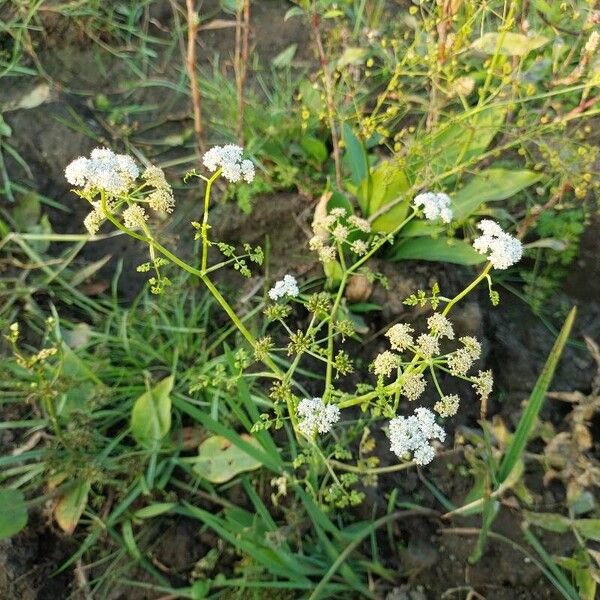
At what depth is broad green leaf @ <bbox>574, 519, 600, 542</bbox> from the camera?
1437 mm

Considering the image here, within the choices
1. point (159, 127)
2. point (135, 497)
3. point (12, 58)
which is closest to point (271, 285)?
point (135, 497)

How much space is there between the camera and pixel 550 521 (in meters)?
1.48

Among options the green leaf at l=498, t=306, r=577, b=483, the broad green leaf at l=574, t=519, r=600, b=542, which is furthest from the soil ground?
the green leaf at l=498, t=306, r=577, b=483

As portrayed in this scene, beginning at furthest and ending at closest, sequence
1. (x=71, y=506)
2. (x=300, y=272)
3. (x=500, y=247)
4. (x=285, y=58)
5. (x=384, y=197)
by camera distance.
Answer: (x=285, y=58) < (x=300, y=272) < (x=384, y=197) < (x=71, y=506) < (x=500, y=247)

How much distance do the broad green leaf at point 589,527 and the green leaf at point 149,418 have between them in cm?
103

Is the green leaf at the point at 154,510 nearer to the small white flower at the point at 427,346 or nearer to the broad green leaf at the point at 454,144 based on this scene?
the small white flower at the point at 427,346

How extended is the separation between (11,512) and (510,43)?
161cm

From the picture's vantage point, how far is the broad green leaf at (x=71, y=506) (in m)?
1.62

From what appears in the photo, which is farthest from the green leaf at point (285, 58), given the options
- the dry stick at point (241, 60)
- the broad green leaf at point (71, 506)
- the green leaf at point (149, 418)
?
the broad green leaf at point (71, 506)

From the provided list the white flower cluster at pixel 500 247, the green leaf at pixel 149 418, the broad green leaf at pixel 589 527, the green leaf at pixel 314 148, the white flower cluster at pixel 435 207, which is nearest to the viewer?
the white flower cluster at pixel 500 247

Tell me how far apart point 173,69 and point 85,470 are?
1672 mm

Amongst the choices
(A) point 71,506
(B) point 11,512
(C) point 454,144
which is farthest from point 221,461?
(C) point 454,144

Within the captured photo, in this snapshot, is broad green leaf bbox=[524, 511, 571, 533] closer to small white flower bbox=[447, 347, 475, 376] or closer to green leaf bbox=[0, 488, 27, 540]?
small white flower bbox=[447, 347, 475, 376]

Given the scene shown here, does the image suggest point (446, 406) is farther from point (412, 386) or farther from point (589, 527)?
point (589, 527)
